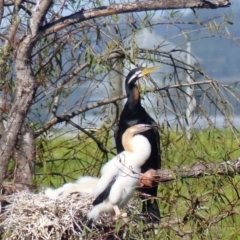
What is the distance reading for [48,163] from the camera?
12.9 ft

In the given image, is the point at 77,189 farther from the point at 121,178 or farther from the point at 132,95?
the point at 132,95

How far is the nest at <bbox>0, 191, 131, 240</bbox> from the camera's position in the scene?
288 centimetres

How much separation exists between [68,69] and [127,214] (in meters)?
0.81

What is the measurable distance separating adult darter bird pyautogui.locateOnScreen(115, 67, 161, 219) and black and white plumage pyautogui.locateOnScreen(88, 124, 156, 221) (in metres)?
0.22

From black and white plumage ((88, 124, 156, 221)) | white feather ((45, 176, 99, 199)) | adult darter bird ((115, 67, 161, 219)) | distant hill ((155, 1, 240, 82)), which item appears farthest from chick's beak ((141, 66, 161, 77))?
white feather ((45, 176, 99, 199))

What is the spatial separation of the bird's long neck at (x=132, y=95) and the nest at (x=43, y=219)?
3.18 feet

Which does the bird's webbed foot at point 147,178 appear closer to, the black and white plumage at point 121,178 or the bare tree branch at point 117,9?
the black and white plumage at point 121,178

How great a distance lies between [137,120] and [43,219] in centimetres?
120

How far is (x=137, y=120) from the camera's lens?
400 centimetres

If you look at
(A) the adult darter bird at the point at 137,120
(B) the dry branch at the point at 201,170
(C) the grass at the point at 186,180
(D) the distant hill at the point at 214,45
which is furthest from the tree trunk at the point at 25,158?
(D) the distant hill at the point at 214,45

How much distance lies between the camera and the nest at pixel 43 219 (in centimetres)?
288

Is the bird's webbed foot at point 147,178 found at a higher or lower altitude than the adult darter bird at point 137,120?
lower

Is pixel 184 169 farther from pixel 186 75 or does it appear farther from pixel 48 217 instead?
pixel 186 75

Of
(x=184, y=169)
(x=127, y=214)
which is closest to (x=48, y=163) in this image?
(x=127, y=214)
